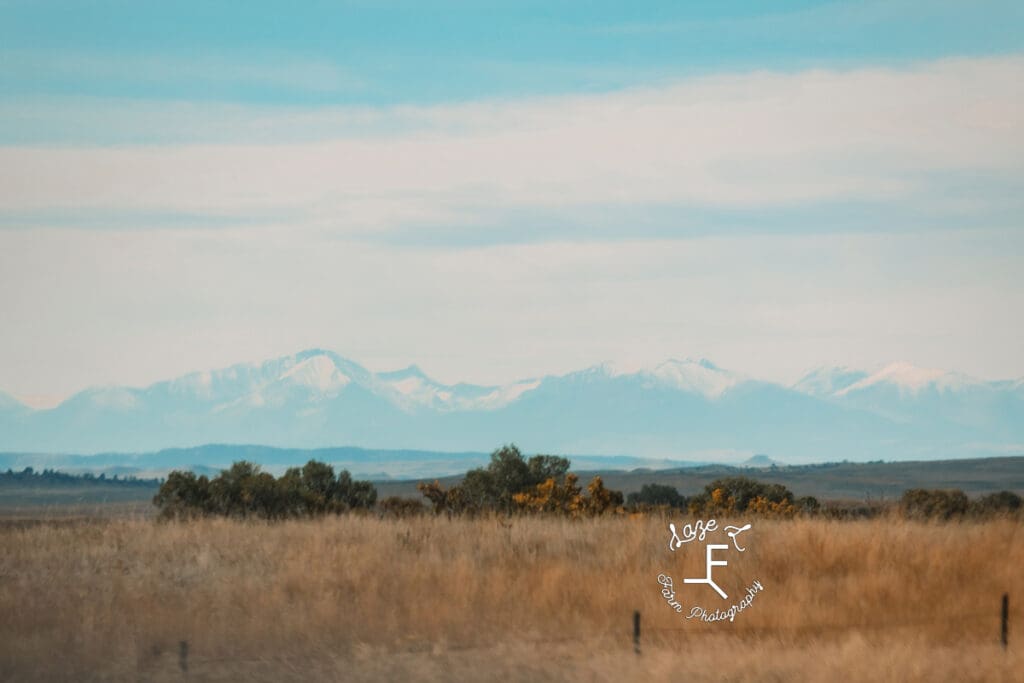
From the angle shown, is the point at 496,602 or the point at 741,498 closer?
the point at 496,602

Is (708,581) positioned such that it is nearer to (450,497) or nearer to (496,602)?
(496,602)

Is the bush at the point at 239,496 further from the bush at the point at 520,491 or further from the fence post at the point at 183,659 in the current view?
the fence post at the point at 183,659

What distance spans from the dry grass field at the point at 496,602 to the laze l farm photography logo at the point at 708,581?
0.31 feet

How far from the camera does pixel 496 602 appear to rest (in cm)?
1664

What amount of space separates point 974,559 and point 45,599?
12.2 m

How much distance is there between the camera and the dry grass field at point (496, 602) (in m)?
13.9

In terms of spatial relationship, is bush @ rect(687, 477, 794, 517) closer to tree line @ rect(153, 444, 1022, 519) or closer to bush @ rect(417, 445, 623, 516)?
tree line @ rect(153, 444, 1022, 519)

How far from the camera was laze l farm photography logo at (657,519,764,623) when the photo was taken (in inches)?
657

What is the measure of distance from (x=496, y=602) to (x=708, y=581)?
290 cm

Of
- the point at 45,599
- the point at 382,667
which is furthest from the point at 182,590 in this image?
the point at 382,667

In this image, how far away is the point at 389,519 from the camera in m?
23.7

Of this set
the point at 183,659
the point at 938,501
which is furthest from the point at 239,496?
the point at 938,501

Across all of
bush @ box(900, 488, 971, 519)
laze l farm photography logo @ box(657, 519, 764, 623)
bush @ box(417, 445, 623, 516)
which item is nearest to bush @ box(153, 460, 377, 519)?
bush @ box(417, 445, 623, 516)

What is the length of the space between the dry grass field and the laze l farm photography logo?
9 centimetres
